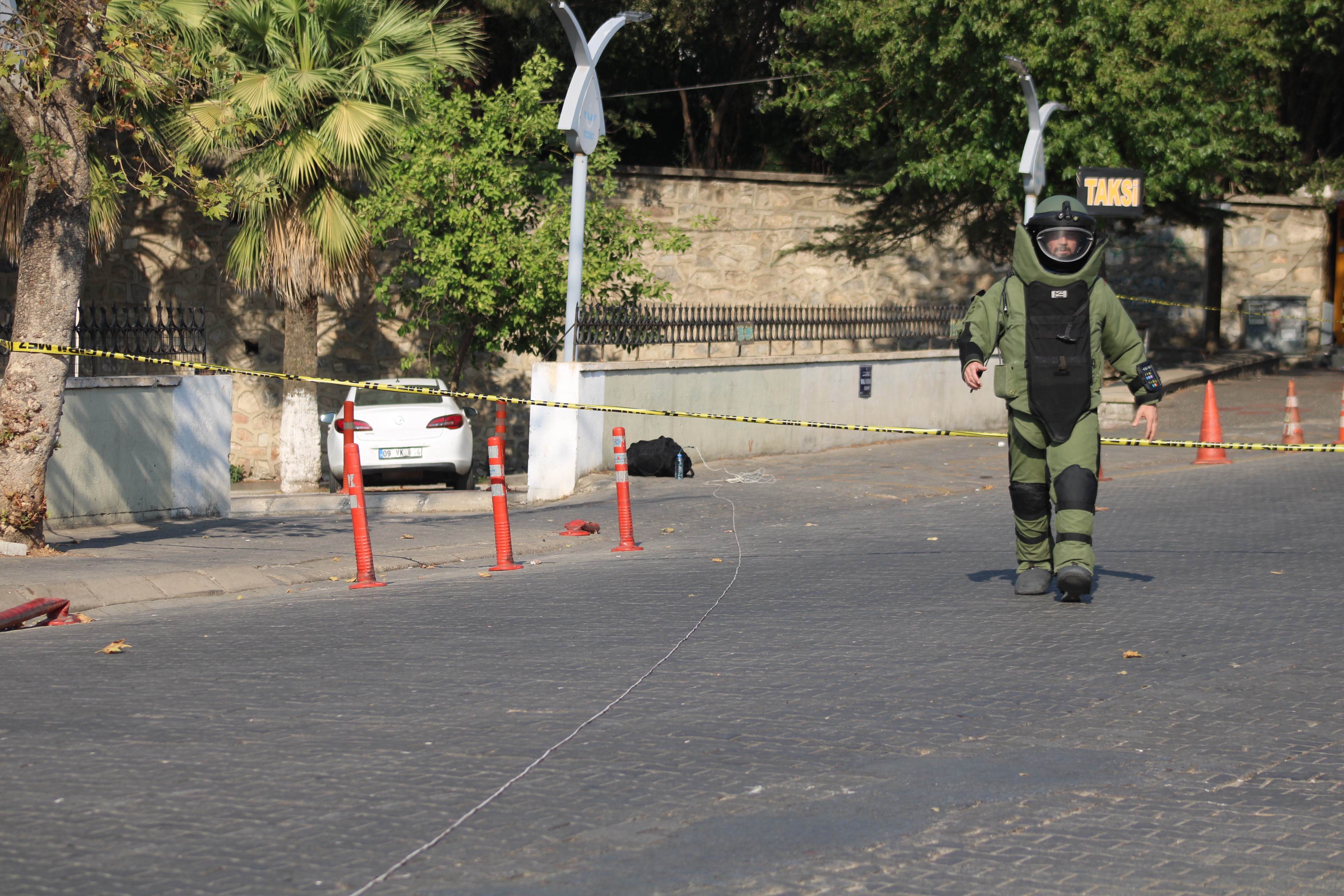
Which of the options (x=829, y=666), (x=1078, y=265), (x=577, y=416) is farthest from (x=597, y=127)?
(x=829, y=666)

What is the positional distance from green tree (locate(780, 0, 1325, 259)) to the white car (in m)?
10.6

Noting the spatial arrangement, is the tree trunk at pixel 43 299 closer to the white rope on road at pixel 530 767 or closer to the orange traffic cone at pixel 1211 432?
the white rope on road at pixel 530 767

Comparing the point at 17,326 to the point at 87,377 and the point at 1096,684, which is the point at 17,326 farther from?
the point at 1096,684

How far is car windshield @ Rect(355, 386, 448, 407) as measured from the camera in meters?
17.3

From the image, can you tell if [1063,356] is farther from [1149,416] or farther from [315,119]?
A: [315,119]

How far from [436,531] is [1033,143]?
40.1 ft

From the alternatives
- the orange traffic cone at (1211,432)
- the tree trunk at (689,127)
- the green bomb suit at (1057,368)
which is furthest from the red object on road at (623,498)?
the tree trunk at (689,127)

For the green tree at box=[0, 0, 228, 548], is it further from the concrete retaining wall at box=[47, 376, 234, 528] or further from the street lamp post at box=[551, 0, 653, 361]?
the street lamp post at box=[551, 0, 653, 361]

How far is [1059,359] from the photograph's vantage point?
7730 mm

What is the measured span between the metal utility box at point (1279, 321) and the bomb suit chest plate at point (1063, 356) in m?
25.8

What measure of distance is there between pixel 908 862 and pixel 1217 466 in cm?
1351

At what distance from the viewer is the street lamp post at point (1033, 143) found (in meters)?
20.6

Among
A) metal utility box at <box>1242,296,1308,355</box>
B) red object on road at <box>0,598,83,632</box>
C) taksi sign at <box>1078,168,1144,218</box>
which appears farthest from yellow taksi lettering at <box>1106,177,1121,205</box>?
red object on road at <box>0,598,83,632</box>

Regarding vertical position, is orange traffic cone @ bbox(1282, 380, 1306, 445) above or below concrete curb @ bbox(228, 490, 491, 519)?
above
